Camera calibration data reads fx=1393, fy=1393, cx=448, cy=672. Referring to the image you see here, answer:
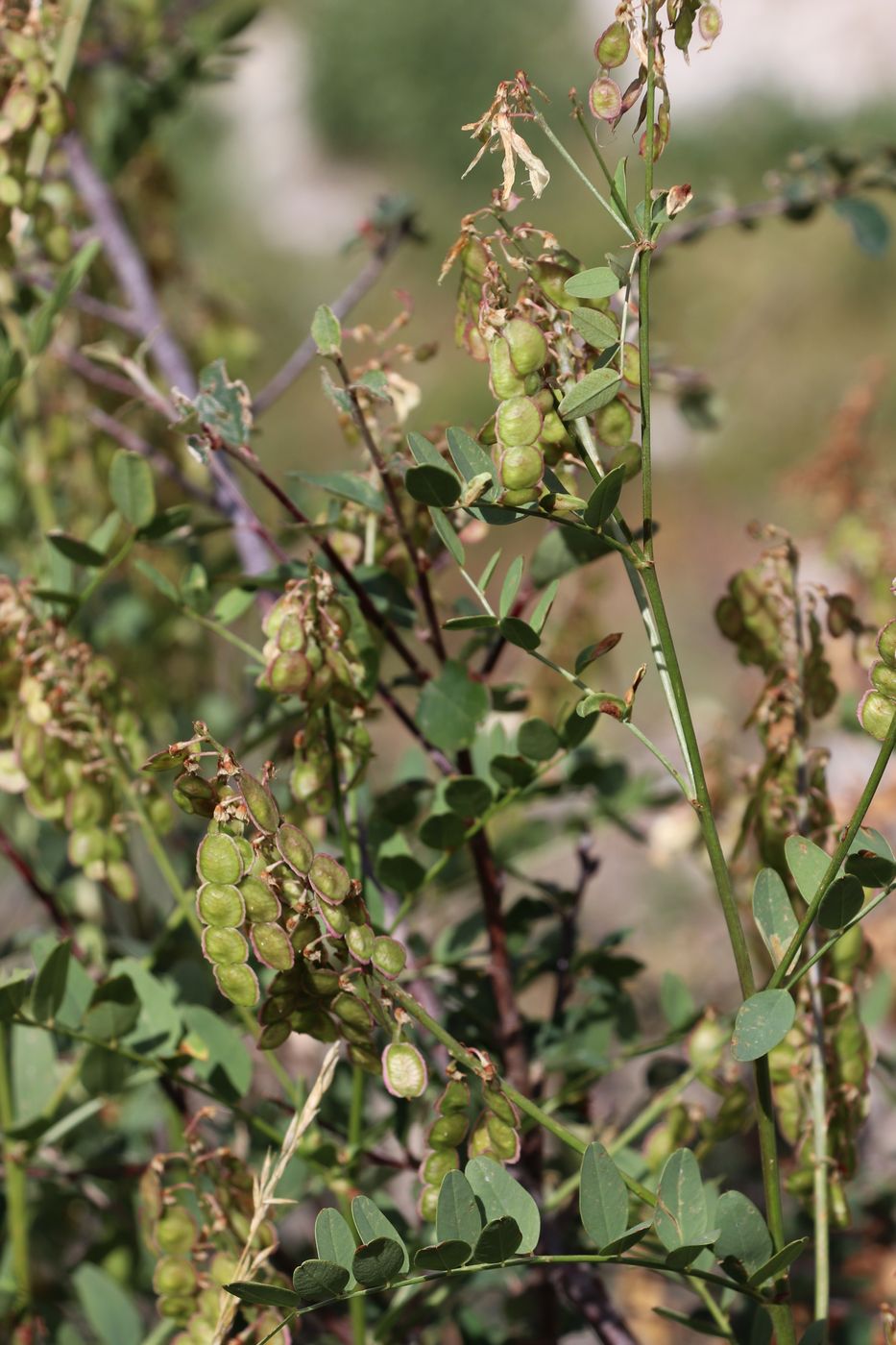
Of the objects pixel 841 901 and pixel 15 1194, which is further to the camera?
pixel 15 1194

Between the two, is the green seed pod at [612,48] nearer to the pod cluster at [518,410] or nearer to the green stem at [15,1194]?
the pod cluster at [518,410]

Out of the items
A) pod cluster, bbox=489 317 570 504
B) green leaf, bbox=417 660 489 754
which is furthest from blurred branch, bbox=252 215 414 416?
pod cluster, bbox=489 317 570 504

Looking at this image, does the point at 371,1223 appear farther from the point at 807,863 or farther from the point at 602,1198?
the point at 807,863

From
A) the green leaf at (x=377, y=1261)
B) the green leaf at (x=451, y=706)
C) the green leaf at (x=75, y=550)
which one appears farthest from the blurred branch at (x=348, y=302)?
the green leaf at (x=377, y=1261)

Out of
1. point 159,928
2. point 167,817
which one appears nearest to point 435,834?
point 167,817

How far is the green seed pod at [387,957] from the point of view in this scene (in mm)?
394

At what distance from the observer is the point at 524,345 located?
397mm

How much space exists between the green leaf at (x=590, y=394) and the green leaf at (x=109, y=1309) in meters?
0.46

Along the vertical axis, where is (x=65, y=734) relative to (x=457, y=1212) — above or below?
above

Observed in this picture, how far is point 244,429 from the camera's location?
48 centimetres

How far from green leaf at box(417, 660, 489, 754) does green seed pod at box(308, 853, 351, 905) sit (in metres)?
0.15

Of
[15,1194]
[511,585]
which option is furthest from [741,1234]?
[15,1194]

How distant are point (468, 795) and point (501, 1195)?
0.16m

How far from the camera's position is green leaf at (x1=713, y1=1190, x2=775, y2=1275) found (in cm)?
40
